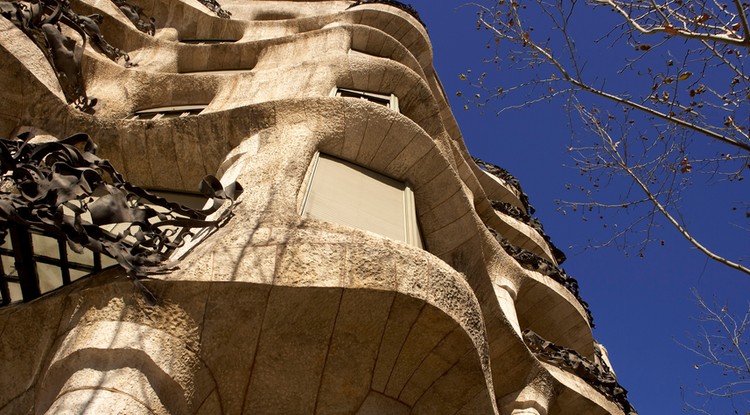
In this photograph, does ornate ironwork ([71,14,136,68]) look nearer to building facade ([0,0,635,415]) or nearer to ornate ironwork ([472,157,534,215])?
building facade ([0,0,635,415])

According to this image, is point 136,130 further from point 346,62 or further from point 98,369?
point 98,369

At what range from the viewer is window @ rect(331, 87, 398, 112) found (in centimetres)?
988

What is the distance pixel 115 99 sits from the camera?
10.1 m

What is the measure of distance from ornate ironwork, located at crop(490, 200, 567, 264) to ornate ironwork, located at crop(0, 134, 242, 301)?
10.8 m

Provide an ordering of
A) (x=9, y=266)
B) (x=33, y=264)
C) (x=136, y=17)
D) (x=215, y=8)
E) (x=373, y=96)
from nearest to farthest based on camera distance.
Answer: (x=33, y=264)
(x=9, y=266)
(x=373, y=96)
(x=136, y=17)
(x=215, y=8)

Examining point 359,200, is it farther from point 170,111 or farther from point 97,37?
point 97,37

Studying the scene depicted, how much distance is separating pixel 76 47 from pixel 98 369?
6.37m

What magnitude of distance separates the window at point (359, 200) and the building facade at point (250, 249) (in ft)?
0.10

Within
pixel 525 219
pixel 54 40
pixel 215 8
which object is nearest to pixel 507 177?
pixel 525 219

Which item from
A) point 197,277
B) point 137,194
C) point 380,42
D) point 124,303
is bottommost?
point 124,303

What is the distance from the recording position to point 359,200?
7.33 meters

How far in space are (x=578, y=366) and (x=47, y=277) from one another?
7.73 metres

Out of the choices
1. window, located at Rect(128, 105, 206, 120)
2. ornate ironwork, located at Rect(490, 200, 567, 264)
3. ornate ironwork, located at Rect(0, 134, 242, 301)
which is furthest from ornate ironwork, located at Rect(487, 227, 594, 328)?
ornate ironwork, located at Rect(0, 134, 242, 301)

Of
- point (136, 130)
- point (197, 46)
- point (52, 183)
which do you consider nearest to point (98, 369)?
point (52, 183)
